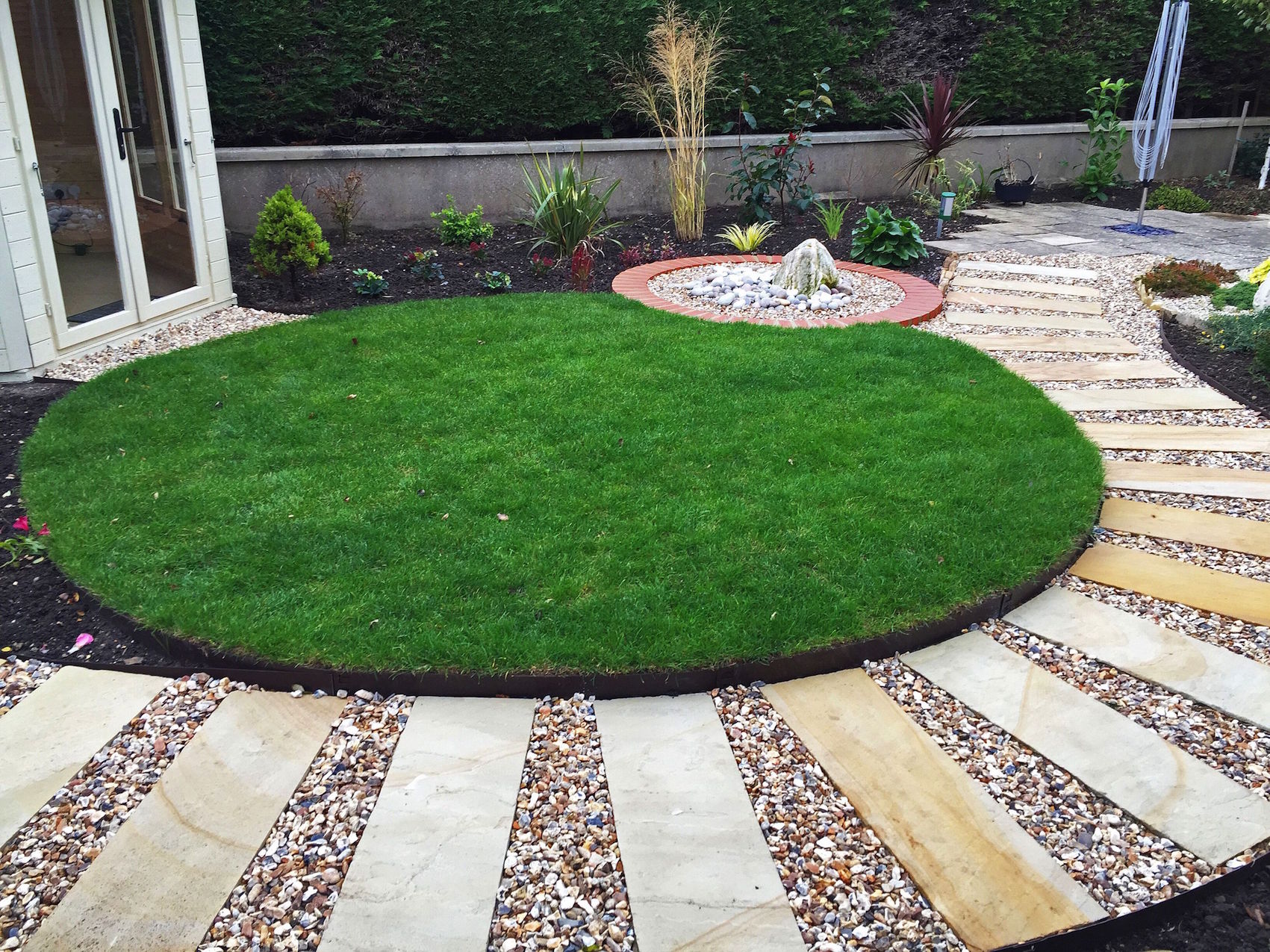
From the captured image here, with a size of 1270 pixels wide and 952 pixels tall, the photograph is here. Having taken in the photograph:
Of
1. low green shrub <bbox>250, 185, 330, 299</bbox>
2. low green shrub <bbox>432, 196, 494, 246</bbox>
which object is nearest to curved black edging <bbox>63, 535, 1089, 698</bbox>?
low green shrub <bbox>250, 185, 330, 299</bbox>

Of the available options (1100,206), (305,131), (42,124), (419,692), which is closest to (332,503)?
(419,692)

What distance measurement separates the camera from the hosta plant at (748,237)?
7.29 metres

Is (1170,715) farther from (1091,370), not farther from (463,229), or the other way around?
(463,229)

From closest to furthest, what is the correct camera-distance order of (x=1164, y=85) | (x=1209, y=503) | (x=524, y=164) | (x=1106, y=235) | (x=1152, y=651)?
(x=1152, y=651), (x=1209, y=503), (x=1164, y=85), (x=1106, y=235), (x=524, y=164)

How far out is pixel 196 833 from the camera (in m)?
2.02

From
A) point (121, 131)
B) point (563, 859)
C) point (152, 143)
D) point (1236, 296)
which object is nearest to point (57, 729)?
point (563, 859)

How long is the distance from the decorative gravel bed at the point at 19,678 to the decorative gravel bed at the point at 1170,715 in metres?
2.72

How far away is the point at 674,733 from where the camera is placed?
2373 mm

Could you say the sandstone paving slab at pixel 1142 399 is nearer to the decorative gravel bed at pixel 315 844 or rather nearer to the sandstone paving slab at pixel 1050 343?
the sandstone paving slab at pixel 1050 343

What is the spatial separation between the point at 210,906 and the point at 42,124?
14.5 feet

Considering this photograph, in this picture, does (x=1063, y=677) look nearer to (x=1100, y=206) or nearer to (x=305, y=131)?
(x=305, y=131)

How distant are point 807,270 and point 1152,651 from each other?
3.95m

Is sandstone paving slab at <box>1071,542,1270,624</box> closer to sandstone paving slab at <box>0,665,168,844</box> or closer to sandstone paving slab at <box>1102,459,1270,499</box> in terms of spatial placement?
sandstone paving slab at <box>1102,459,1270,499</box>

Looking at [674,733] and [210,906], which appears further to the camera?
[674,733]
